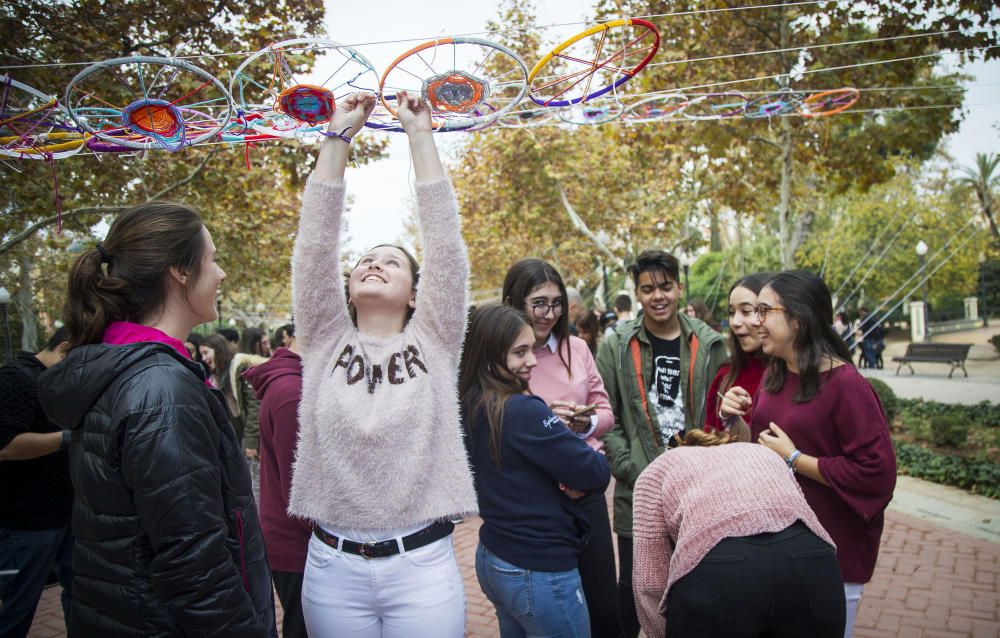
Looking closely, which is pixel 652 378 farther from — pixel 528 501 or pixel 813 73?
pixel 813 73

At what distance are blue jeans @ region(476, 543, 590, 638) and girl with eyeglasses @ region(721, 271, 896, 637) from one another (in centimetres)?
92

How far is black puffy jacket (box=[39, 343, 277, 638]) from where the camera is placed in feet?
4.97

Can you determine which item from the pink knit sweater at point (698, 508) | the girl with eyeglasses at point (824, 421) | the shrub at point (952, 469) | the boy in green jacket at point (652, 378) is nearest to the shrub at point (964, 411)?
the shrub at point (952, 469)

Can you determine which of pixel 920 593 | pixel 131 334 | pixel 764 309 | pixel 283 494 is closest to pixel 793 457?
pixel 764 309

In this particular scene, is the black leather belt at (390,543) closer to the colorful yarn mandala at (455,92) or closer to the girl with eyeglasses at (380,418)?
the girl with eyeglasses at (380,418)

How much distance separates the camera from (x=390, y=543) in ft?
6.25

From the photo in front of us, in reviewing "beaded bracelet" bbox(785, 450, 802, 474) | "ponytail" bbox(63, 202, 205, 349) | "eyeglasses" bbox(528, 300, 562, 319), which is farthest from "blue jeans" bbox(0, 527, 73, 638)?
"beaded bracelet" bbox(785, 450, 802, 474)

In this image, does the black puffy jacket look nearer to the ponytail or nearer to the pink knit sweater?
the ponytail

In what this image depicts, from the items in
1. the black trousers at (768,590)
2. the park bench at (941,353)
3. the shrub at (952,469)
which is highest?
the black trousers at (768,590)

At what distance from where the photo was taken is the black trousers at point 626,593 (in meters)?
3.18

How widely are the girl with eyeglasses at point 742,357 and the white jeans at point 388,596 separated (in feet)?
5.52

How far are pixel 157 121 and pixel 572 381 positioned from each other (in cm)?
213

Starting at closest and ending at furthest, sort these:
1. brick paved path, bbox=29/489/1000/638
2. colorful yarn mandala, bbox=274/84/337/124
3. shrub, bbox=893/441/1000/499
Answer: colorful yarn mandala, bbox=274/84/337/124
brick paved path, bbox=29/489/1000/638
shrub, bbox=893/441/1000/499

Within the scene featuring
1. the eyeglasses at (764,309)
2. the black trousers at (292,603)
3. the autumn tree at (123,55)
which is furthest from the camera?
the autumn tree at (123,55)
